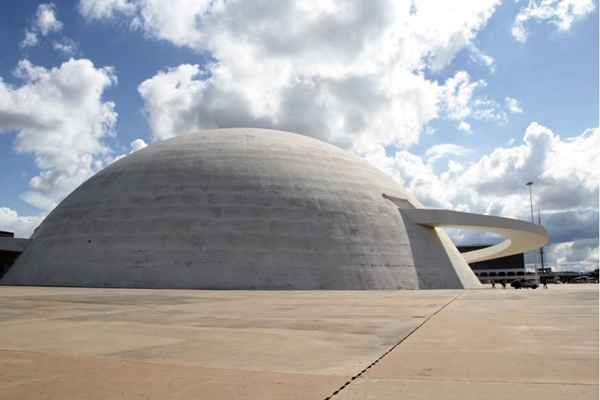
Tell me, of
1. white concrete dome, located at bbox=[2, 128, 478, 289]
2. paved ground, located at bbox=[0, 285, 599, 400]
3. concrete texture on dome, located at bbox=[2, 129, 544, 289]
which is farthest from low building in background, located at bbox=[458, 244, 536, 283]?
paved ground, located at bbox=[0, 285, 599, 400]

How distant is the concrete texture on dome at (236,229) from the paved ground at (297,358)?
64.1ft

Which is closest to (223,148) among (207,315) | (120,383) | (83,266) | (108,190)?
(108,190)

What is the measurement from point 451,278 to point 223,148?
18.5m

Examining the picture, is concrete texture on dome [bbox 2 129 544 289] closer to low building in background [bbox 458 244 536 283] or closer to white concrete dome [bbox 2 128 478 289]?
white concrete dome [bbox 2 128 478 289]

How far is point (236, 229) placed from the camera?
31.0 meters

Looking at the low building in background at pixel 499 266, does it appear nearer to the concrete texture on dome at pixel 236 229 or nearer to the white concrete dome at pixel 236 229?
the concrete texture on dome at pixel 236 229

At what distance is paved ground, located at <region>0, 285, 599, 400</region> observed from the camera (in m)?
4.36

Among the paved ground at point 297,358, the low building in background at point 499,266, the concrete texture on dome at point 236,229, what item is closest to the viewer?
the paved ground at point 297,358

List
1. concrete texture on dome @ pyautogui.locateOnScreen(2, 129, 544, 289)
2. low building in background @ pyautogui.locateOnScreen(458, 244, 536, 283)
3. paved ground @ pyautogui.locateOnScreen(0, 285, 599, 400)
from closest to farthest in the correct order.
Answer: paved ground @ pyautogui.locateOnScreen(0, 285, 599, 400) < concrete texture on dome @ pyautogui.locateOnScreen(2, 129, 544, 289) < low building in background @ pyautogui.locateOnScreen(458, 244, 536, 283)

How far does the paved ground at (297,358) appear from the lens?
4.36 metres

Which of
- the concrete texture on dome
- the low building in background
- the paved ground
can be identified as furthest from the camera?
the low building in background

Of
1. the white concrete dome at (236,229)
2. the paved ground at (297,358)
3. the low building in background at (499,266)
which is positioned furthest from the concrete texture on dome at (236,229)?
the low building in background at (499,266)

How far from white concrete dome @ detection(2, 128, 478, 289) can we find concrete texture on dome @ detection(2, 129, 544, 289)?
8 cm

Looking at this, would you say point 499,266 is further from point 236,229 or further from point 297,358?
point 297,358
